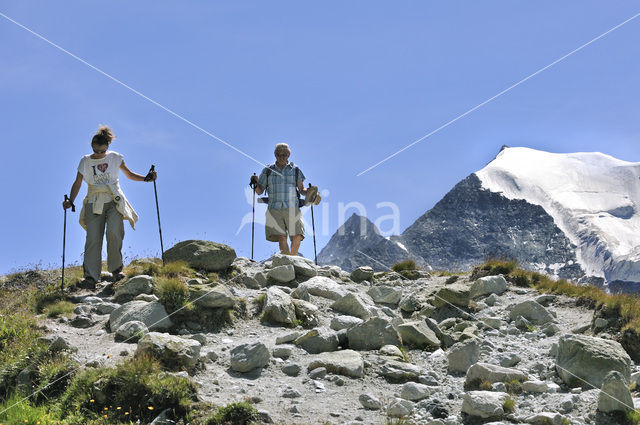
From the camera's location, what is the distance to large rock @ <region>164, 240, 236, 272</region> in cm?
1609

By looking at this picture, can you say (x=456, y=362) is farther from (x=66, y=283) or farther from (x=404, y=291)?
(x=66, y=283)

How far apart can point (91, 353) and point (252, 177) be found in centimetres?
870

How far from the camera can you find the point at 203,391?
9.53 meters

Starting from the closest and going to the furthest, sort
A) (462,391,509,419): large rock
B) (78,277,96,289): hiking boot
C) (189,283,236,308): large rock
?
(462,391,509,419): large rock
(189,283,236,308): large rock
(78,277,96,289): hiking boot

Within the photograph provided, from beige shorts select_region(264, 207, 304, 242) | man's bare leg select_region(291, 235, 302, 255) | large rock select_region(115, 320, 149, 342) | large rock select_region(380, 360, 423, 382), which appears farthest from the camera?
Result: man's bare leg select_region(291, 235, 302, 255)

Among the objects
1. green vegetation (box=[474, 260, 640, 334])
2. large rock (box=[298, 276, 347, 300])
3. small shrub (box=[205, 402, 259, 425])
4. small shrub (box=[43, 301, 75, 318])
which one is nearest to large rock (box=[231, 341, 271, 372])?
small shrub (box=[205, 402, 259, 425])

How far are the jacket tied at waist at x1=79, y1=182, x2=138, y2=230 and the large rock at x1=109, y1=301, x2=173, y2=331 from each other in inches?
110

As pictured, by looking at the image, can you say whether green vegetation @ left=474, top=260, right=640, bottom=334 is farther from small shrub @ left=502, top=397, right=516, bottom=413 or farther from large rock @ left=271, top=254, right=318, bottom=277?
large rock @ left=271, top=254, right=318, bottom=277

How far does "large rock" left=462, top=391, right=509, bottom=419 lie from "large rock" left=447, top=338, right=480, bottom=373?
188cm

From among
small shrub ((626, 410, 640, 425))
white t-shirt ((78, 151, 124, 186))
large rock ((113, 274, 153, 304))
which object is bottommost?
small shrub ((626, 410, 640, 425))

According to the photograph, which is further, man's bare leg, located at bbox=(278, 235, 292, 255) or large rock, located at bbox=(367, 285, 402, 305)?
man's bare leg, located at bbox=(278, 235, 292, 255)

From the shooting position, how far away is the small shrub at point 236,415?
861 cm

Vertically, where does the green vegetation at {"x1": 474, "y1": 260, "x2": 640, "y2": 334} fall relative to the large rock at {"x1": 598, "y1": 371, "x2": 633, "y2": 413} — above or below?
above

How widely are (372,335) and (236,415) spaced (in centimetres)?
397
